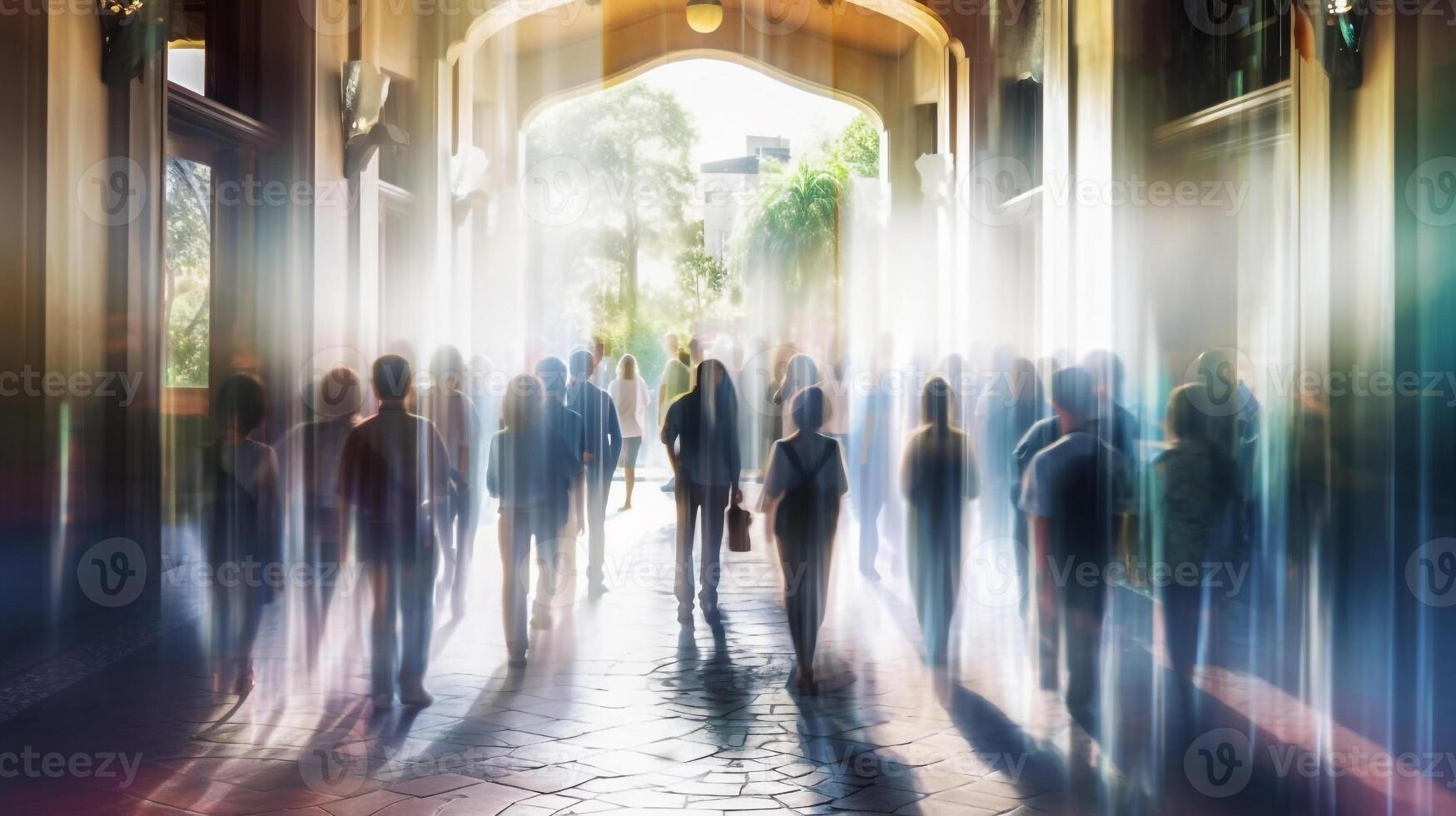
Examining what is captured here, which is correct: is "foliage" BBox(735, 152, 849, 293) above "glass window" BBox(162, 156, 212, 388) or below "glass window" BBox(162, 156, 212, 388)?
above

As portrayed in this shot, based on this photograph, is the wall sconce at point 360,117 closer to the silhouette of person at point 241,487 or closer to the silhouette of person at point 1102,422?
the silhouette of person at point 241,487

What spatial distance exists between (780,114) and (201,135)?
12245 mm

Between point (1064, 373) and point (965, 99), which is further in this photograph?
point (965, 99)

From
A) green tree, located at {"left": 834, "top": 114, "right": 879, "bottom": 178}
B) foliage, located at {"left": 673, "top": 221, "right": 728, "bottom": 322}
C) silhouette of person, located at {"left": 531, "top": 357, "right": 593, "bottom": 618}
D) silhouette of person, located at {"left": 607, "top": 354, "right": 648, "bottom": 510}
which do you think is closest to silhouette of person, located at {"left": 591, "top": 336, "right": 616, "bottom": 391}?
silhouette of person, located at {"left": 607, "top": 354, "right": 648, "bottom": 510}

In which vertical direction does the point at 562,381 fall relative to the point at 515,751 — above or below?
above

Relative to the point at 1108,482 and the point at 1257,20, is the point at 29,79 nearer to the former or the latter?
the point at 1108,482

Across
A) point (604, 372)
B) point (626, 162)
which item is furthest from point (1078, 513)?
point (626, 162)

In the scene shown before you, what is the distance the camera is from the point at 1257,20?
773 centimetres

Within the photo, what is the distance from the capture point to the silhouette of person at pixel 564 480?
19.2 feet

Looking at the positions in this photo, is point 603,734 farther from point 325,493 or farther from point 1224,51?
point 1224,51

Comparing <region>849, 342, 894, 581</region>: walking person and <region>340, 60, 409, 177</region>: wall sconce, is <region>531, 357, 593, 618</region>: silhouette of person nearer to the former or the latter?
Result: <region>849, 342, 894, 581</region>: walking person

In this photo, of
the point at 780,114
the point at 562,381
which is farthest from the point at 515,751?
the point at 780,114

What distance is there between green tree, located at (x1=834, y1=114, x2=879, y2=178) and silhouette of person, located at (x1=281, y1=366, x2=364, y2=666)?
18945mm

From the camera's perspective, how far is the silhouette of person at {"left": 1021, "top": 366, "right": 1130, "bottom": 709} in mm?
5000
